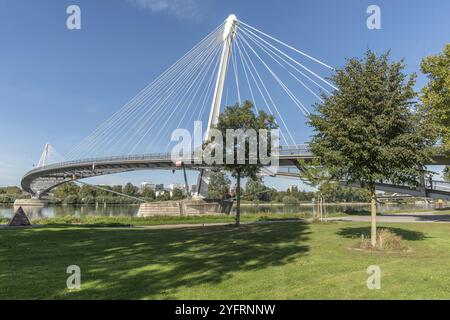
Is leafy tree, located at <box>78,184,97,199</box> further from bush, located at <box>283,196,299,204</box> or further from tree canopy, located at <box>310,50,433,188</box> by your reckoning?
tree canopy, located at <box>310,50,433,188</box>

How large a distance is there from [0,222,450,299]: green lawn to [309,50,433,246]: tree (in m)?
2.91

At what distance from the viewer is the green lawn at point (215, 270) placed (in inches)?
256

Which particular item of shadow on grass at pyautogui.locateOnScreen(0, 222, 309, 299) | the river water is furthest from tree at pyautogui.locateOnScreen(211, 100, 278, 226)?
the river water

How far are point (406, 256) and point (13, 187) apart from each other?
651ft

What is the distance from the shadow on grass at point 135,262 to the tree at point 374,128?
3.64 meters

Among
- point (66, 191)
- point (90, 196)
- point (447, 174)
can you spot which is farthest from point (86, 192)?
point (447, 174)

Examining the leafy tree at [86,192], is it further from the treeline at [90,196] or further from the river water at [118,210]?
the river water at [118,210]

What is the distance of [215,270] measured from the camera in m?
8.48

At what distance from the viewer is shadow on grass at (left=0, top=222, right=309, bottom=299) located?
6.67m

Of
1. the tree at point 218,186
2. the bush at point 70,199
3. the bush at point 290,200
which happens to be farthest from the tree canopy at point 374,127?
the bush at point 70,199

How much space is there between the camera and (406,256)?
439 inches
